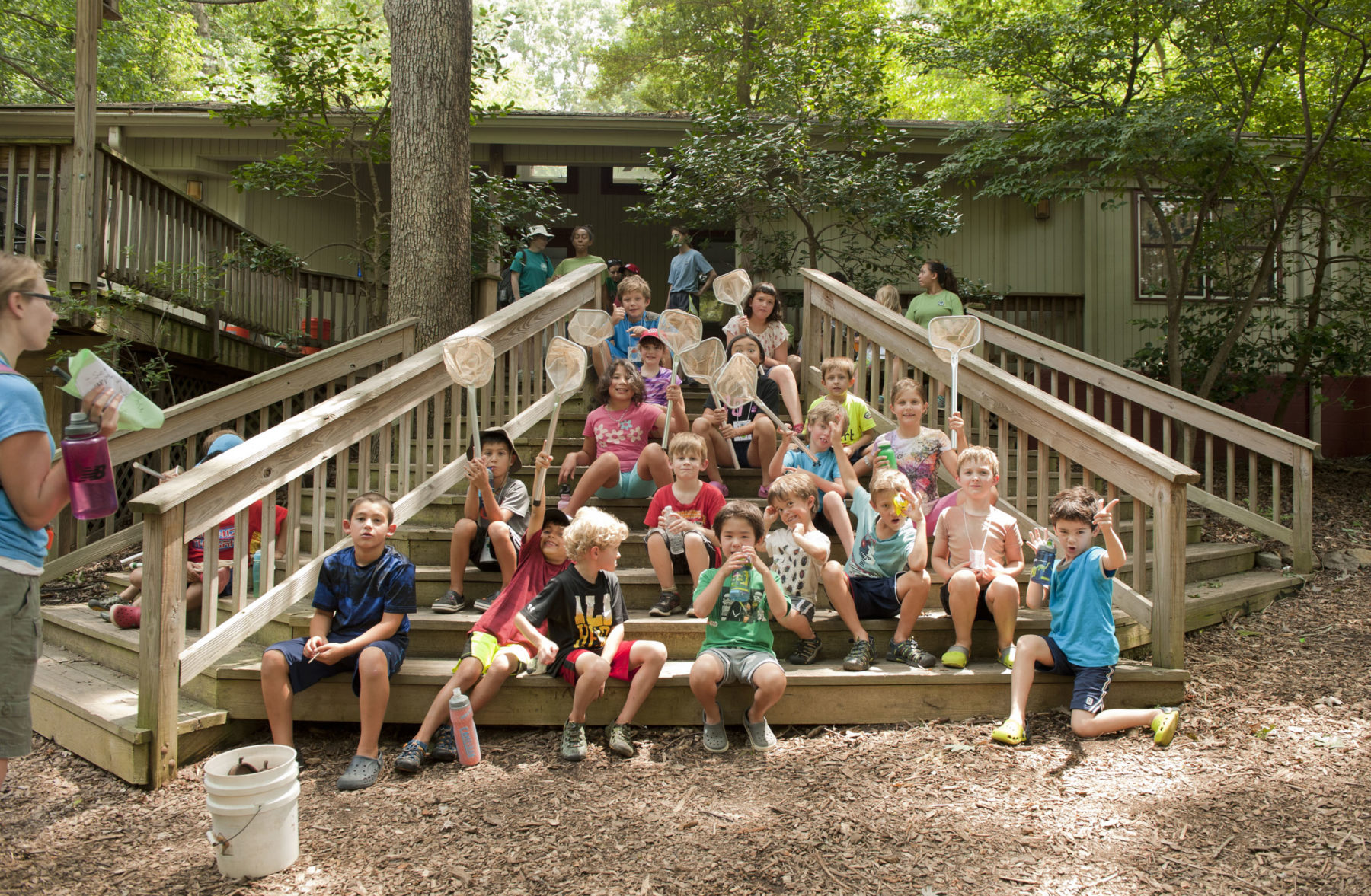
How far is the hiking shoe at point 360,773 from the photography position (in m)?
3.20

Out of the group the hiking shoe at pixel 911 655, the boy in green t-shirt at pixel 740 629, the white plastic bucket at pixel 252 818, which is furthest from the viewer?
the hiking shoe at pixel 911 655

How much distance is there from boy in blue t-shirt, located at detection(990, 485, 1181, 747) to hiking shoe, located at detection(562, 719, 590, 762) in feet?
5.22

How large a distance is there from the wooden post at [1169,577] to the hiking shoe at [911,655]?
997 mm

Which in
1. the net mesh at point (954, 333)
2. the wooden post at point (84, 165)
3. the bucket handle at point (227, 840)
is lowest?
the bucket handle at point (227, 840)

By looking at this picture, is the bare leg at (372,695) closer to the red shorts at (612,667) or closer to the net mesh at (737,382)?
the red shorts at (612,667)

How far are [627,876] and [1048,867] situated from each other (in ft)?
4.04

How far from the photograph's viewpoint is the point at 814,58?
9.47 m

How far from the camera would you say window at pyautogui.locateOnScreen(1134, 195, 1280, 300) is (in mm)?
8891

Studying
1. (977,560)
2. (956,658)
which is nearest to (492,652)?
(956,658)

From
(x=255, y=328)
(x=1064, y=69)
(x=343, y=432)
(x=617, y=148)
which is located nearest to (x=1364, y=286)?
(x=1064, y=69)

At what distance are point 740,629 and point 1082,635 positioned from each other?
1.41m

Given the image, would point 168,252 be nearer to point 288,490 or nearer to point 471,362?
point 288,490

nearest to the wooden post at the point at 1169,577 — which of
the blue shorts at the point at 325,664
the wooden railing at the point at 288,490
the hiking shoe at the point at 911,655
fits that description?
the hiking shoe at the point at 911,655

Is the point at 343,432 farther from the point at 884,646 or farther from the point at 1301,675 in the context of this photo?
the point at 1301,675
